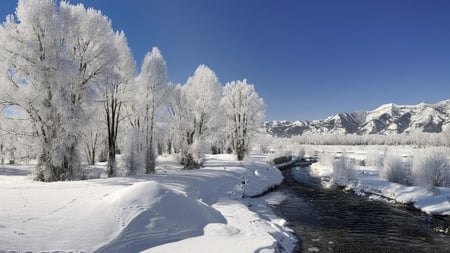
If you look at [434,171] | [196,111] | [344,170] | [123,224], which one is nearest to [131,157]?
[196,111]

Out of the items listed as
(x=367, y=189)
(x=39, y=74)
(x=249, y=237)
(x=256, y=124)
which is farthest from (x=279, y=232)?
(x=256, y=124)

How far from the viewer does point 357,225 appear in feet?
56.2

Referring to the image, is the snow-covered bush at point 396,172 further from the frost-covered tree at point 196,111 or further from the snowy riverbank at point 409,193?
the frost-covered tree at point 196,111

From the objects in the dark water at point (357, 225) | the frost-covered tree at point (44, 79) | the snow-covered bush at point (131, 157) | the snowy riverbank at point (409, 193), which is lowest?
the dark water at point (357, 225)

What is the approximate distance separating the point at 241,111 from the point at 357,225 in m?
32.1

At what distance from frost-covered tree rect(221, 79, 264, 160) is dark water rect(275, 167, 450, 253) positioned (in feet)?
72.4

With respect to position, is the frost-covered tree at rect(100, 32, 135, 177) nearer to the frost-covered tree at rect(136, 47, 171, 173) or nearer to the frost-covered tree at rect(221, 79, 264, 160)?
the frost-covered tree at rect(136, 47, 171, 173)

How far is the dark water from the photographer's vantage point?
13.5 meters

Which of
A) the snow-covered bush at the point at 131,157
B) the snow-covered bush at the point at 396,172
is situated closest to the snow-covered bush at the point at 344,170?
the snow-covered bush at the point at 396,172

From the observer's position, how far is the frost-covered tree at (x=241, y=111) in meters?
47.5

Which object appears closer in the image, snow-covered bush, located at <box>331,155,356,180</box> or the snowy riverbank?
the snowy riverbank

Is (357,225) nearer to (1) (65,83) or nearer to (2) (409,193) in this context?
(2) (409,193)

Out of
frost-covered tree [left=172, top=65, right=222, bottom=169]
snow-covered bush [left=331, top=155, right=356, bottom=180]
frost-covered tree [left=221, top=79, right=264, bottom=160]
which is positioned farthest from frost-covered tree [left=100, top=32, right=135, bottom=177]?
snow-covered bush [left=331, top=155, right=356, bottom=180]

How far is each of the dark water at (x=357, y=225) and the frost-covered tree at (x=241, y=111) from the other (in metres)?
22.1
